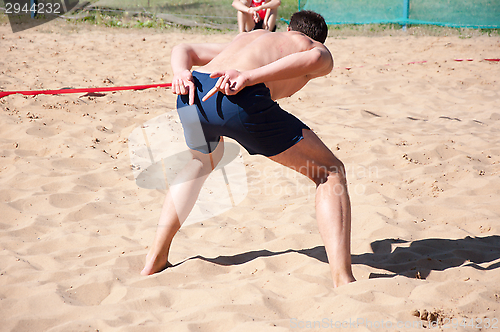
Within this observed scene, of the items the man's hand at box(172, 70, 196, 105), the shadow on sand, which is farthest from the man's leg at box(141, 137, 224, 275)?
the man's hand at box(172, 70, 196, 105)

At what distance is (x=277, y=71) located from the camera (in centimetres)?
184

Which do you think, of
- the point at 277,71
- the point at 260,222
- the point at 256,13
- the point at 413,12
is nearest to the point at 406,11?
the point at 413,12

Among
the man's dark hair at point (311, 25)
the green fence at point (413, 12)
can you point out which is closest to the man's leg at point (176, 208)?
the man's dark hair at point (311, 25)

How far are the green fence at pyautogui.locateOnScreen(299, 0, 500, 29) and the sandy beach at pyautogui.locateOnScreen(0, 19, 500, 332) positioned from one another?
4272 millimetres

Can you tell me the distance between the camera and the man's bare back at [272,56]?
1869 millimetres

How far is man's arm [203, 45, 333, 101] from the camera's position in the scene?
1.78 meters

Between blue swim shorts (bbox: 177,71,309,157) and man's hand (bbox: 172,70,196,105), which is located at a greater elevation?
man's hand (bbox: 172,70,196,105)

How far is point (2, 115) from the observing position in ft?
13.6

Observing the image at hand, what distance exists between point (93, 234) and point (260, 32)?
1.57 m

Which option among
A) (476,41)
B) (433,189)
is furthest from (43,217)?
(476,41)

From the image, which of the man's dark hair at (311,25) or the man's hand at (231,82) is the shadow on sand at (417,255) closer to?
the man's hand at (231,82)

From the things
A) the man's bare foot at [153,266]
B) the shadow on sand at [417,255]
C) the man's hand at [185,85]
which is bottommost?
the shadow on sand at [417,255]

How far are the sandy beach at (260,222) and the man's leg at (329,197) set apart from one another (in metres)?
0.13

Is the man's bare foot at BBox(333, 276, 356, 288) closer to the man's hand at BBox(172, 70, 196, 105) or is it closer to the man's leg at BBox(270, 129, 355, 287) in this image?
the man's leg at BBox(270, 129, 355, 287)
